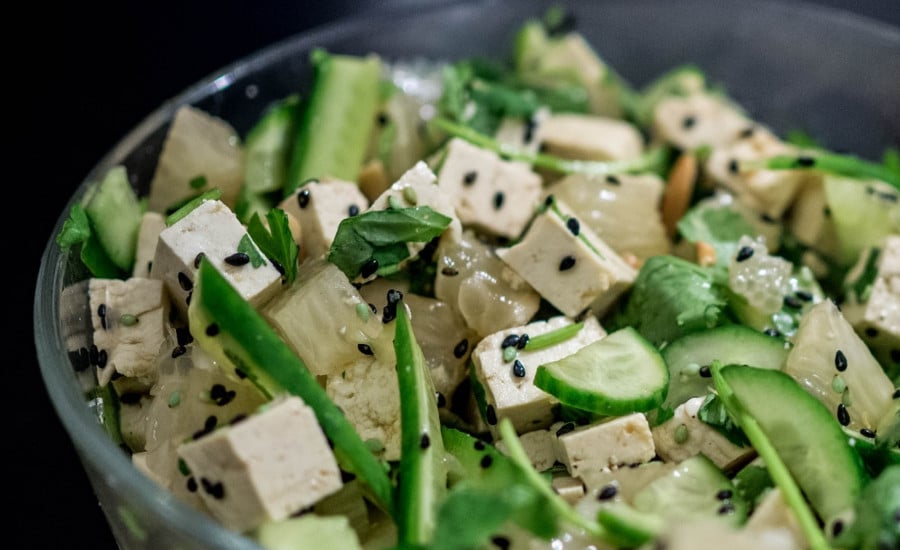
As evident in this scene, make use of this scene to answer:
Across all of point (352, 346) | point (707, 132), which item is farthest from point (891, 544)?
point (707, 132)

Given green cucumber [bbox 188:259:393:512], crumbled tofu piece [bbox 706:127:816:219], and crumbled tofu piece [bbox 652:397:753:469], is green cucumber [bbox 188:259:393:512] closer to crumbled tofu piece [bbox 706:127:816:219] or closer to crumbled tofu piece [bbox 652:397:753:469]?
crumbled tofu piece [bbox 652:397:753:469]

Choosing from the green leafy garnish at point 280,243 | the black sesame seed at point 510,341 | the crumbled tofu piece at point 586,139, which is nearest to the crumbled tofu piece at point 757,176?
the crumbled tofu piece at point 586,139

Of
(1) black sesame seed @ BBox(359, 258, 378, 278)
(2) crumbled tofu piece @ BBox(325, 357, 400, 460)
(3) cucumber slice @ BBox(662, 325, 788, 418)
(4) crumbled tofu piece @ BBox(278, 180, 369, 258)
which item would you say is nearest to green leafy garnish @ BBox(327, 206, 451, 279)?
(1) black sesame seed @ BBox(359, 258, 378, 278)

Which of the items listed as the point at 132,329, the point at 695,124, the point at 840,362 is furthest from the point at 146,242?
the point at 695,124

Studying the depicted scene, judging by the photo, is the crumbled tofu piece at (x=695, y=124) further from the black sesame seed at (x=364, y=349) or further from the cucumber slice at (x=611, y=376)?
the black sesame seed at (x=364, y=349)

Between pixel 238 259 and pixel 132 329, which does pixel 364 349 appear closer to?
pixel 238 259
